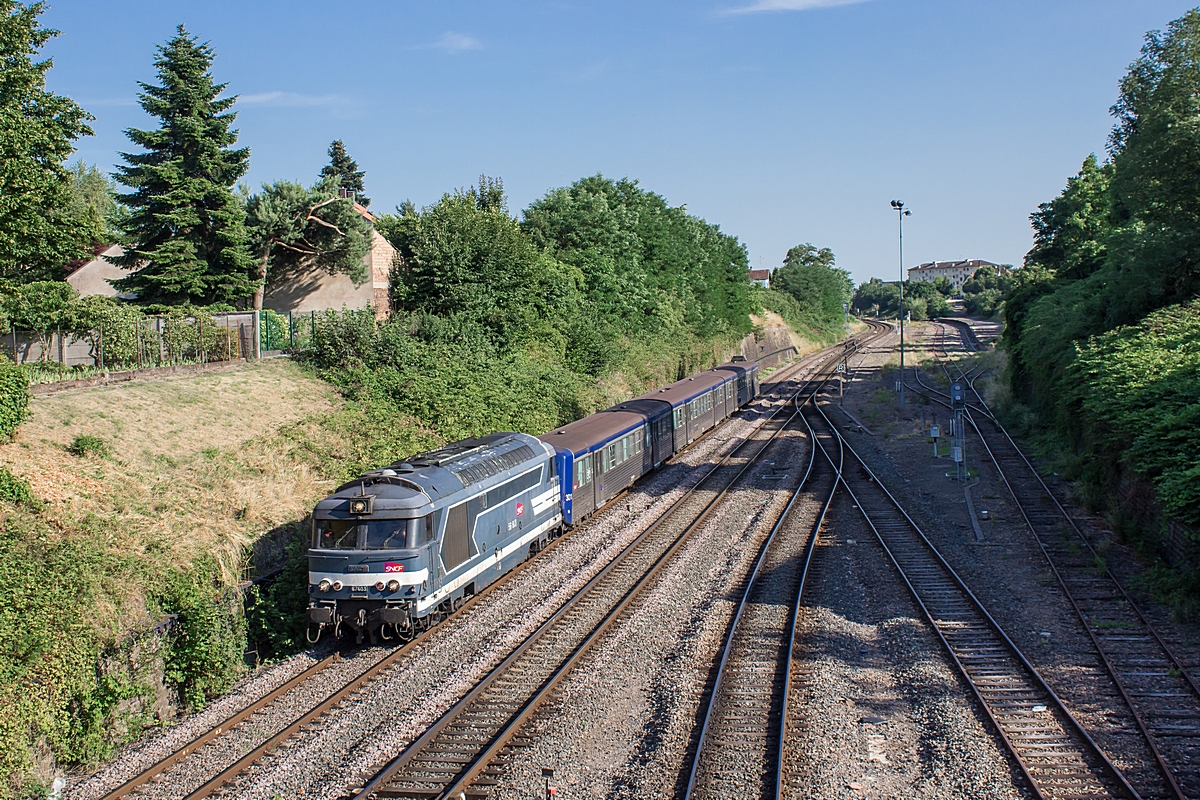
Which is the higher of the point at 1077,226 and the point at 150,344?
the point at 1077,226

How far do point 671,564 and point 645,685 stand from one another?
6.20 meters

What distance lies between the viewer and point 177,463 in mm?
17344

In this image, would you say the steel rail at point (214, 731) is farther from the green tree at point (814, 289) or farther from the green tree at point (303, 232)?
the green tree at point (814, 289)

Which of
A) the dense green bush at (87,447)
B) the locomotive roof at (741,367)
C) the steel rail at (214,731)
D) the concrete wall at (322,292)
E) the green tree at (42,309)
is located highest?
the concrete wall at (322,292)

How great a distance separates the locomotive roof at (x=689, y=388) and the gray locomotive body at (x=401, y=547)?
16.1 metres

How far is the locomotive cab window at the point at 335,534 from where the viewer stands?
45.7 ft

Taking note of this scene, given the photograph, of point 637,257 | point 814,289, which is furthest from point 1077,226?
point 814,289

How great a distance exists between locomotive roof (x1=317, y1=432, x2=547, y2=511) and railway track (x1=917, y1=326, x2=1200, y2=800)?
1045cm

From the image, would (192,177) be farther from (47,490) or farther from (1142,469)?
(1142,469)

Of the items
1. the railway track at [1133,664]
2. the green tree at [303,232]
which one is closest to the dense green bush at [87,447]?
the green tree at [303,232]

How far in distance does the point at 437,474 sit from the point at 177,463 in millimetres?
6094

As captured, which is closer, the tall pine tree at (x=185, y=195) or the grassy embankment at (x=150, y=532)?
the grassy embankment at (x=150, y=532)

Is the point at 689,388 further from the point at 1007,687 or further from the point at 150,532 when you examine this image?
the point at 150,532

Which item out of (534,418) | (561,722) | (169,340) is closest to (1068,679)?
(561,722)
